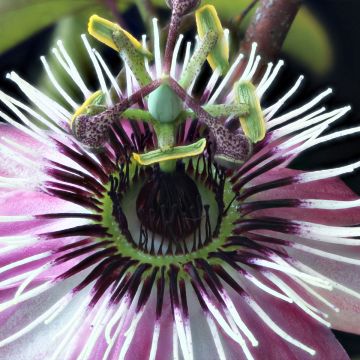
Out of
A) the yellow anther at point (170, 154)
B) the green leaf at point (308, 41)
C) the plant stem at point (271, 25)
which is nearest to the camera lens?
the yellow anther at point (170, 154)

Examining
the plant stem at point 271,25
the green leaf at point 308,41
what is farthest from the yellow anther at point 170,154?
the green leaf at point 308,41

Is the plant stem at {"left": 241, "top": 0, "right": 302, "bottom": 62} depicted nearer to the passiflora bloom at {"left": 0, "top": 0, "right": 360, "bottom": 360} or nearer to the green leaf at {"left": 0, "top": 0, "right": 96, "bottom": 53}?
the passiflora bloom at {"left": 0, "top": 0, "right": 360, "bottom": 360}

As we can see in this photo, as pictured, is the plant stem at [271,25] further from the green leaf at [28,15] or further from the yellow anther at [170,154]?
the yellow anther at [170,154]

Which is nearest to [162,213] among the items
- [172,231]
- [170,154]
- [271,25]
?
[172,231]

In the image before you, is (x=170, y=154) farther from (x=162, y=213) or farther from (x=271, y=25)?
(x=271, y=25)

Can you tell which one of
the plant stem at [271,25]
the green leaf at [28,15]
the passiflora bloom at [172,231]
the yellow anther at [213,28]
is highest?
the green leaf at [28,15]
